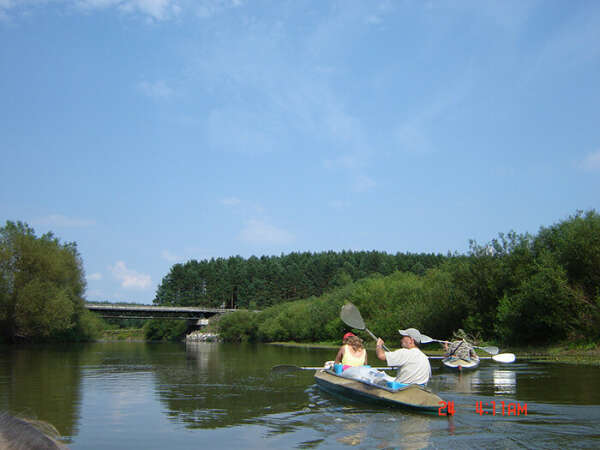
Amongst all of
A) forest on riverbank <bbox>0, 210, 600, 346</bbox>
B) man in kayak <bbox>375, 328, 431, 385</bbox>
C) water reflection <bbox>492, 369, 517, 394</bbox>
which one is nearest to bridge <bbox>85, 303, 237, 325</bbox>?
forest on riverbank <bbox>0, 210, 600, 346</bbox>

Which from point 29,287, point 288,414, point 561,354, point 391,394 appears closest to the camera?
point 391,394

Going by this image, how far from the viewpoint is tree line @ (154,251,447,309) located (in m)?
122

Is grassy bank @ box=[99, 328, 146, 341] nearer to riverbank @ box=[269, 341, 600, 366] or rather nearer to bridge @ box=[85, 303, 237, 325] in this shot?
bridge @ box=[85, 303, 237, 325]

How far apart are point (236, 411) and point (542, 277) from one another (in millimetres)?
25670

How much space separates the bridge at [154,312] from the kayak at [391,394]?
8541cm

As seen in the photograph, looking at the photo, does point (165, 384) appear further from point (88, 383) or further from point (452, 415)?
point (452, 415)

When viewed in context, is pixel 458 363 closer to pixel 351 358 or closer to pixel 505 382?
pixel 505 382

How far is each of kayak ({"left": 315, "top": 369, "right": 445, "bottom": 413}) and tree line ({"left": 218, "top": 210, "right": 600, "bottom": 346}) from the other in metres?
21.3

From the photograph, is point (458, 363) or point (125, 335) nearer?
point (458, 363)

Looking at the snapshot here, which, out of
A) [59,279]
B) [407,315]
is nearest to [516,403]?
[407,315]

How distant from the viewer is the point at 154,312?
10275 cm

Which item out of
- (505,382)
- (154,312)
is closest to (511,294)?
(505,382)

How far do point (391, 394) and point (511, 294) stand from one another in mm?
29321

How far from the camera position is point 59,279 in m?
52.1
